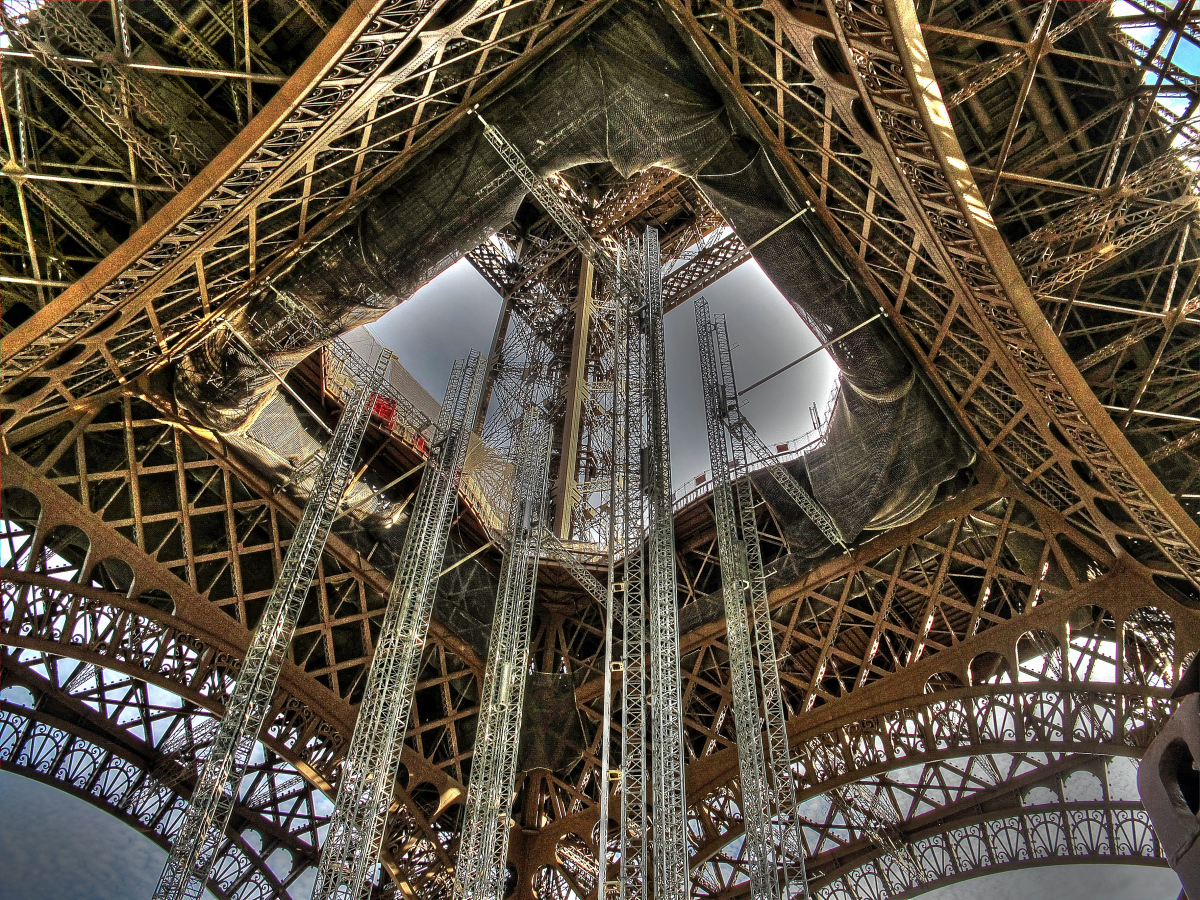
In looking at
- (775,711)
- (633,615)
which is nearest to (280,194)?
(633,615)

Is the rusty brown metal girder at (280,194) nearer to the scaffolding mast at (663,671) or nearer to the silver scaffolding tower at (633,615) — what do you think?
the silver scaffolding tower at (633,615)

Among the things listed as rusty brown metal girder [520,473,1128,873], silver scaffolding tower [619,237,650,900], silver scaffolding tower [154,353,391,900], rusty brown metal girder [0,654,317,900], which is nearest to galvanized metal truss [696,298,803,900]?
silver scaffolding tower [619,237,650,900]

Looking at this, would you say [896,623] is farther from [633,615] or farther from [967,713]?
[633,615]

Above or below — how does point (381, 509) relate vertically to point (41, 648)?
above

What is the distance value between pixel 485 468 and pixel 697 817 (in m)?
8.70

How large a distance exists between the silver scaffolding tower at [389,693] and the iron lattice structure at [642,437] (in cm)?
252

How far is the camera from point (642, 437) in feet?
46.1

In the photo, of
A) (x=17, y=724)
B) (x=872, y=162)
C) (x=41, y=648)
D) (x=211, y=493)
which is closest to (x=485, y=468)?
(x=211, y=493)

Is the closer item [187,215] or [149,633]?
[187,215]

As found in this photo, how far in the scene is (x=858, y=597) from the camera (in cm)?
1814

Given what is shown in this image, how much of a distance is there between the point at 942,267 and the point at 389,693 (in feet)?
32.5

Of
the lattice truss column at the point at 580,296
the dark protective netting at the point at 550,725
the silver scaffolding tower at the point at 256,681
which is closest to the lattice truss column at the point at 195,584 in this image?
the dark protective netting at the point at 550,725

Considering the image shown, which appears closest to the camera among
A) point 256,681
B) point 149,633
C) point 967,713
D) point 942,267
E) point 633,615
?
point 942,267

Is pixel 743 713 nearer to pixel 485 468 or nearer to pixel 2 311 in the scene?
pixel 485 468
